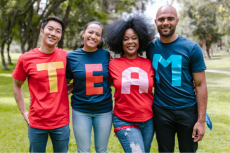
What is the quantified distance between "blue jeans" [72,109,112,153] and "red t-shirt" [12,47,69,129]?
0.19 m

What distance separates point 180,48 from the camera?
2.39m

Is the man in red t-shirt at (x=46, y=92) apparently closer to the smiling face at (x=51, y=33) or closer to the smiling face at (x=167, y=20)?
the smiling face at (x=51, y=33)

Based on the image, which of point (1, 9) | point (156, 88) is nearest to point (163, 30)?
point (156, 88)

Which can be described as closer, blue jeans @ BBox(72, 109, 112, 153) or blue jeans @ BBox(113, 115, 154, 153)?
blue jeans @ BBox(113, 115, 154, 153)

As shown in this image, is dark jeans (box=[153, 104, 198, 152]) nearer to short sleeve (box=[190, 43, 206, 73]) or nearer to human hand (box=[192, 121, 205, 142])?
human hand (box=[192, 121, 205, 142])

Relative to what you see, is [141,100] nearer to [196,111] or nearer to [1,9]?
[196,111]

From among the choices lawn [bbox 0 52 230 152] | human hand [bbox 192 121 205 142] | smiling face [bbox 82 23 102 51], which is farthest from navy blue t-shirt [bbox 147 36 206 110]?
lawn [bbox 0 52 230 152]

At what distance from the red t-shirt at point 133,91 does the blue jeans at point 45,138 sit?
0.68 metres

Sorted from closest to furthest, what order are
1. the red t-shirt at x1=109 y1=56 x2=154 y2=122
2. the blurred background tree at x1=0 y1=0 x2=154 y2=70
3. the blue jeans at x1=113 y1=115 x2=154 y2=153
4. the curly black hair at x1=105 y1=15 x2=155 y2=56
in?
the blue jeans at x1=113 y1=115 x2=154 y2=153 < the red t-shirt at x1=109 y1=56 x2=154 y2=122 < the curly black hair at x1=105 y1=15 x2=155 y2=56 < the blurred background tree at x1=0 y1=0 x2=154 y2=70

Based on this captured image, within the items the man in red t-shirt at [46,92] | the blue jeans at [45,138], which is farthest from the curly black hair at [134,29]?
the blue jeans at [45,138]

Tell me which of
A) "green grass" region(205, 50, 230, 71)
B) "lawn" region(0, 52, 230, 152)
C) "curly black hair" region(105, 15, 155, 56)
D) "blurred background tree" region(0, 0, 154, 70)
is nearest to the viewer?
"curly black hair" region(105, 15, 155, 56)

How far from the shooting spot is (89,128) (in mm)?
2586

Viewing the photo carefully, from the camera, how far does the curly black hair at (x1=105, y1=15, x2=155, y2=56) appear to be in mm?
2713

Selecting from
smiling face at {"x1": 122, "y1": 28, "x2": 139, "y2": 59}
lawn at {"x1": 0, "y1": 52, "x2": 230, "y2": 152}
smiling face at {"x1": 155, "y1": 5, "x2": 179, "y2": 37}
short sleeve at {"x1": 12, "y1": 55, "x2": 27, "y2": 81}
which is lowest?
lawn at {"x1": 0, "y1": 52, "x2": 230, "y2": 152}
